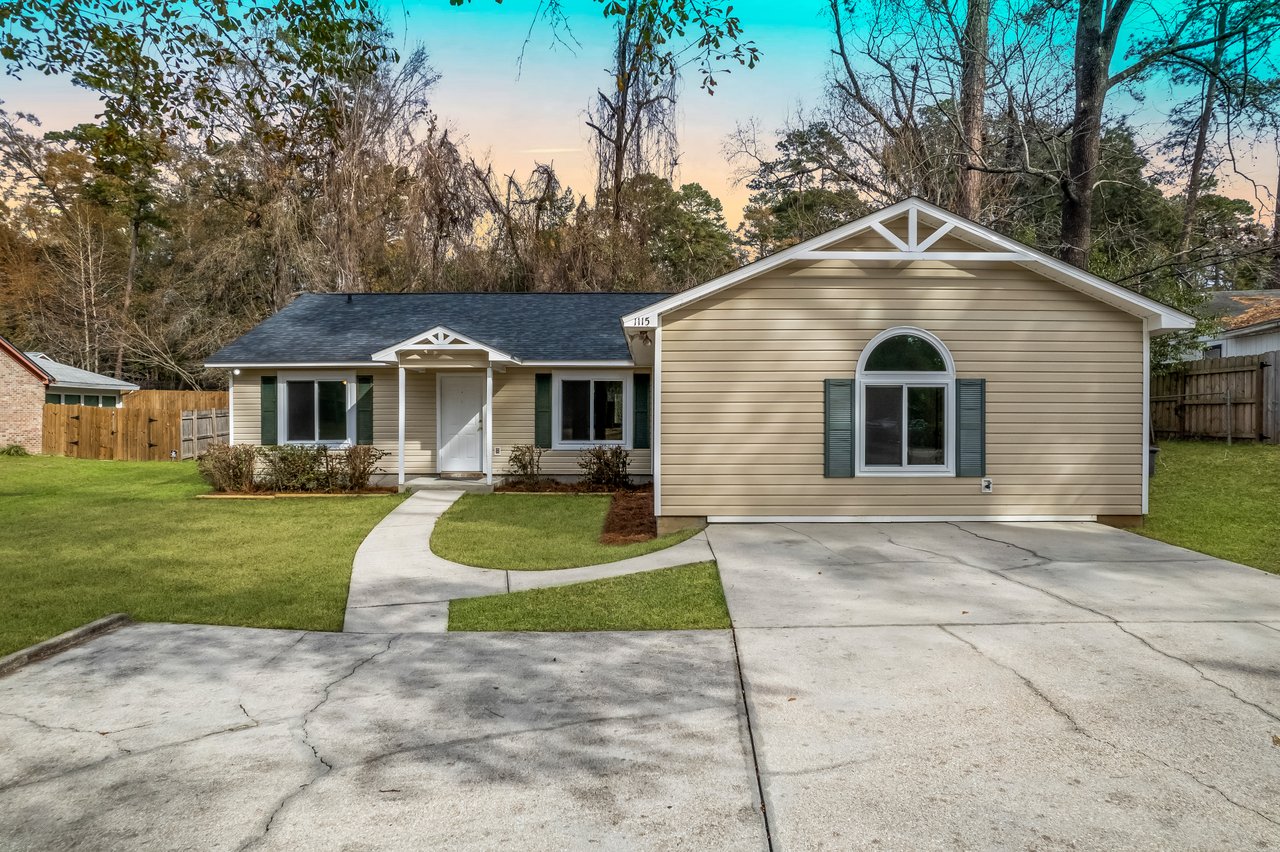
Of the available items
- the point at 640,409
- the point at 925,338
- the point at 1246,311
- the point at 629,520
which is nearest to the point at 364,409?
→ the point at 640,409

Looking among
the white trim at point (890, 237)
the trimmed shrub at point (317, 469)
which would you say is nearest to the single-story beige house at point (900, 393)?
→ the white trim at point (890, 237)

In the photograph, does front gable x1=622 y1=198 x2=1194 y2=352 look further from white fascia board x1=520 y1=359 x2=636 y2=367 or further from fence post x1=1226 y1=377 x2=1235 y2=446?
fence post x1=1226 y1=377 x2=1235 y2=446

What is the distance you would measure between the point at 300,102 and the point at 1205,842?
8.19 meters

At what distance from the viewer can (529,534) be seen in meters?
9.77

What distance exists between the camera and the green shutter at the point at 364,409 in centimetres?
1500

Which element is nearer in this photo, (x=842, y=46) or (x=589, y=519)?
(x=589, y=519)

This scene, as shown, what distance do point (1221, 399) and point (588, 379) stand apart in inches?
554

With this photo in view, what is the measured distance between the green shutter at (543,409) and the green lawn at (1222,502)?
383 inches

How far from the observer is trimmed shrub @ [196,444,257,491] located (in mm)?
13852

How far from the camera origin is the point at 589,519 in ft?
35.9

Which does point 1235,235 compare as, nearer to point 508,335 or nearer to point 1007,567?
point 1007,567

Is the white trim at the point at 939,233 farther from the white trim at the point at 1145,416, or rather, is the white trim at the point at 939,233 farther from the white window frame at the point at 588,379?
the white window frame at the point at 588,379

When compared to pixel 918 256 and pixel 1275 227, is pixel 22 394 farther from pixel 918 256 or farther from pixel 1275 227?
pixel 1275 227

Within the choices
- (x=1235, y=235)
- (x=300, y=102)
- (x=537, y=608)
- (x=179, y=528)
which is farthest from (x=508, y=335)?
(x=1235, y=235)
